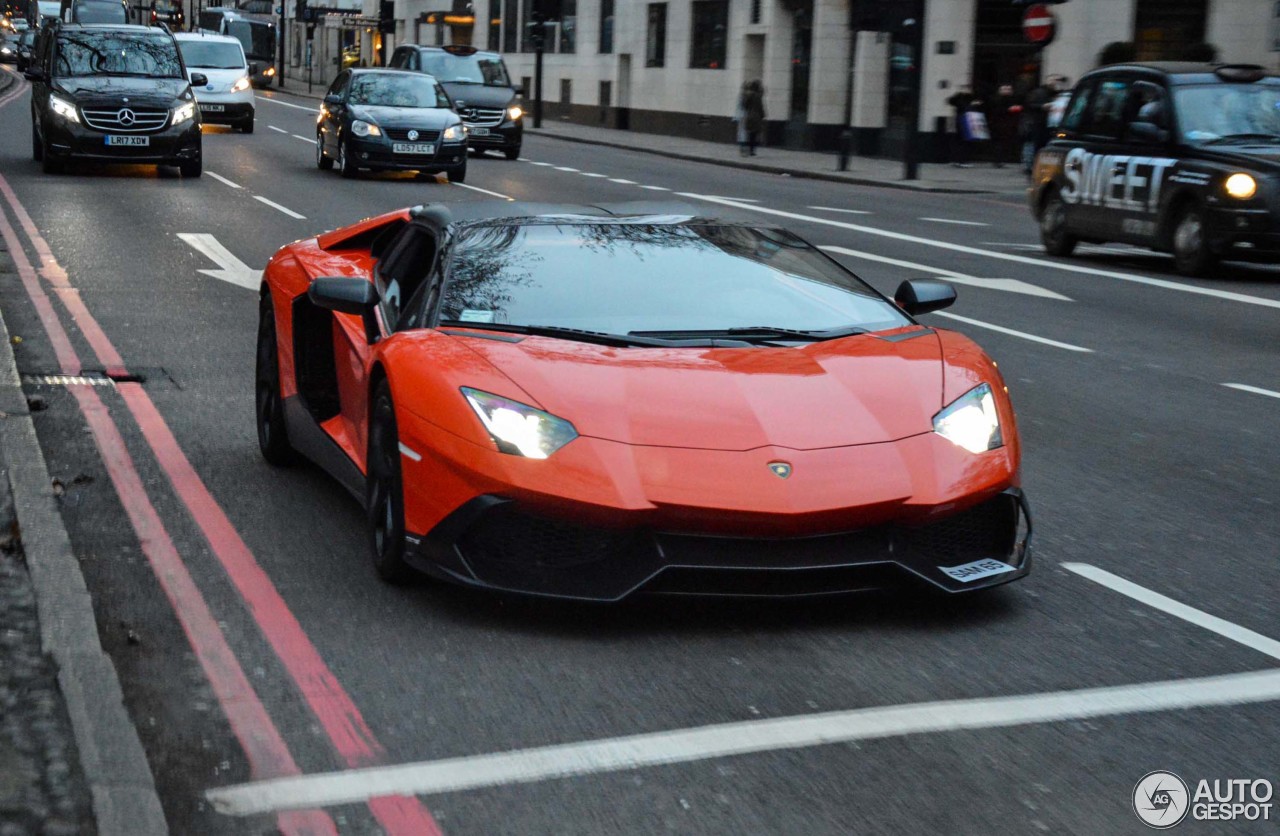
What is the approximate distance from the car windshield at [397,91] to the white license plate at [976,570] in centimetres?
2316

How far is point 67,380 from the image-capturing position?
9680mm

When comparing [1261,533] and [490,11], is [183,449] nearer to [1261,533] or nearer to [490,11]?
[1261,533]

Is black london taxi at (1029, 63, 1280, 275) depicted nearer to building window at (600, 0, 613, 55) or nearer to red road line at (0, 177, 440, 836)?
red road line at (0, 177, 440, 836)

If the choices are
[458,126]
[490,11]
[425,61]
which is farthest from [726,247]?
[490,11]

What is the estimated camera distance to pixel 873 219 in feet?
78.9

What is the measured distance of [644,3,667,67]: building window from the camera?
2119 inches

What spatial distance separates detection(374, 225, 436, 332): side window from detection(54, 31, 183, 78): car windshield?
19.5 metres

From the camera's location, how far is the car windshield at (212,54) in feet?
128

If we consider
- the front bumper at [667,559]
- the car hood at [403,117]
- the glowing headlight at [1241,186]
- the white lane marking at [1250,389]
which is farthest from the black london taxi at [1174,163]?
the front bumper at [667,559]

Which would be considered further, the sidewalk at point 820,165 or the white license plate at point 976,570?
the sidewalk at point 820,165

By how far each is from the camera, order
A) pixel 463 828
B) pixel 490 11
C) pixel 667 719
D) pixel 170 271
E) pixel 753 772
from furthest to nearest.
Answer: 1. pixel 490 11
2. pixel 170 271
3. pixel 667 719
4. pixel 753 772
5. pixel 463 828

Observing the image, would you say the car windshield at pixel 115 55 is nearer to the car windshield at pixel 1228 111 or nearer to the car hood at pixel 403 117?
the car hood at pixel 403 117

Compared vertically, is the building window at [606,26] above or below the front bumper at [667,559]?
above

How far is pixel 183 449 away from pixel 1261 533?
4.57 m
